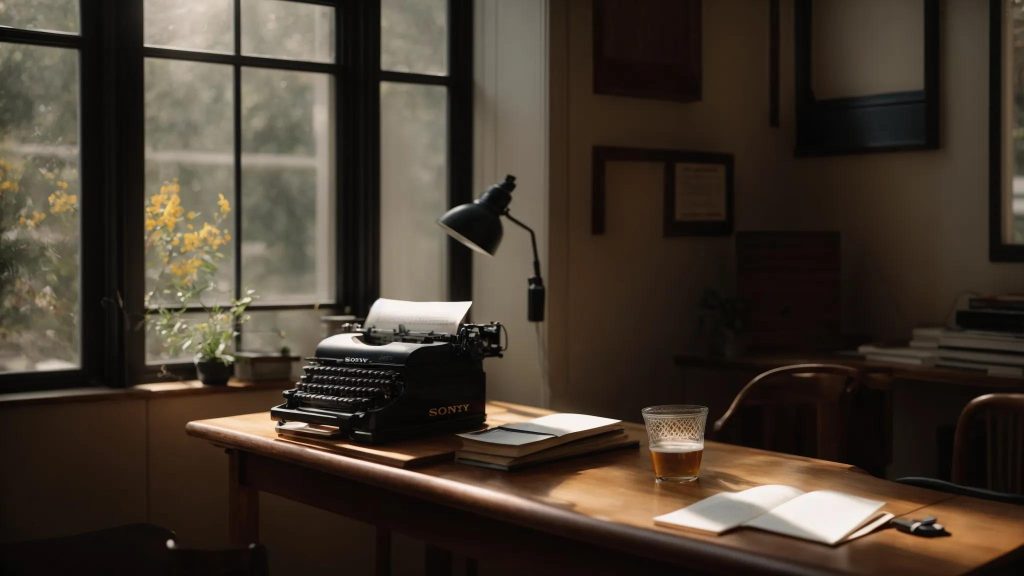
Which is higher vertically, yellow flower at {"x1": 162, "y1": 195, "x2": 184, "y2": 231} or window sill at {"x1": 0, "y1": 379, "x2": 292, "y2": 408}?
yellow flower at {"x1": 162, "y1": 195, "x2": 184, "y2": 231}

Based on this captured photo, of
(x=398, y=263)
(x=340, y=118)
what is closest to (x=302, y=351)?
(x=398, y=263)

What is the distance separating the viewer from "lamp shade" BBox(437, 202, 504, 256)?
3.06 metres

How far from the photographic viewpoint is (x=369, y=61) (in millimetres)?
3922

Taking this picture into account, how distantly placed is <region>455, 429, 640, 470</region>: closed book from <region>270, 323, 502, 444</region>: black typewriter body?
9.6 inches

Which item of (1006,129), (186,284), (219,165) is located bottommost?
(186,284)

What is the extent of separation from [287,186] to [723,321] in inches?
64.5

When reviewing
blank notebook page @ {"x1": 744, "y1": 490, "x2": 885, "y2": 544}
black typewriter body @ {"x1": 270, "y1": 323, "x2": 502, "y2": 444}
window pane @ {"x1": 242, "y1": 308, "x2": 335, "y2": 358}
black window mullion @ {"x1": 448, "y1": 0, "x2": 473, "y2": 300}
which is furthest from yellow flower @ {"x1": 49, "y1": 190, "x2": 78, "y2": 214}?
blank notebook page @ {"x1": 744, "y1": 490, "x2": 885, "y2": 544}

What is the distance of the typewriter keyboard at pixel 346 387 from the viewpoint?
2678mm

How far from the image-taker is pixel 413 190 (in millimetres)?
4062

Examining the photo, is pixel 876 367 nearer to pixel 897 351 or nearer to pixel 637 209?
pixel 897 351

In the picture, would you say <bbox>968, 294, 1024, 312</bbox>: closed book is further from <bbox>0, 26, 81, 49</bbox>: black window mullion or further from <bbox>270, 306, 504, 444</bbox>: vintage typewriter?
<bbox>0, 26, 81, 49</bbox>: black window mullion

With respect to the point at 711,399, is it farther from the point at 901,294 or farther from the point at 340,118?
the point at 340,118

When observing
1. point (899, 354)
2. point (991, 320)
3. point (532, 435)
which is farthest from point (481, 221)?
point (991, 320)

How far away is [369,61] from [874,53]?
1.94 meters
